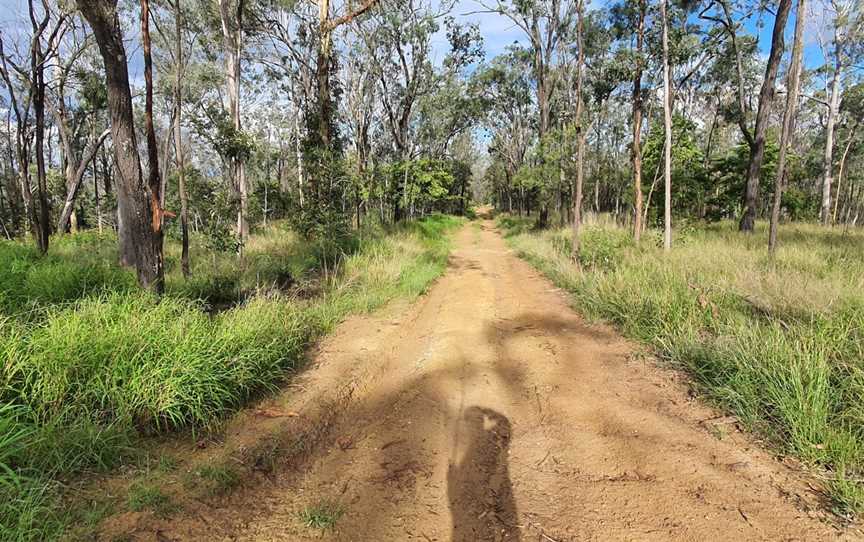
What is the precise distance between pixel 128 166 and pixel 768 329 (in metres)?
7.34

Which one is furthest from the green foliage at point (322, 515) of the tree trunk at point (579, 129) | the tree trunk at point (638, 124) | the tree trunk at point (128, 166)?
the tree trunk at point (638, 124)

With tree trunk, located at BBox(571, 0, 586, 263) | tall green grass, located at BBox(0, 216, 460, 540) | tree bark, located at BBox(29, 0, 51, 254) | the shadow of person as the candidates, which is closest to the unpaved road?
the shadow of person

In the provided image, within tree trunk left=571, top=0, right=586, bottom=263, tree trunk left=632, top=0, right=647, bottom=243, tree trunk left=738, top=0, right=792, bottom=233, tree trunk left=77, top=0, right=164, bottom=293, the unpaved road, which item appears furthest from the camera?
tree trunk left=738, top=0, right=792, bottom=233

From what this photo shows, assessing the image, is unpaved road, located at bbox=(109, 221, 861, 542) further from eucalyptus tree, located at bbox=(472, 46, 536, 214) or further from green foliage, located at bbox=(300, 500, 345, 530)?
eucalyptus tree, located at bbox=(472, 46, 536, 214)

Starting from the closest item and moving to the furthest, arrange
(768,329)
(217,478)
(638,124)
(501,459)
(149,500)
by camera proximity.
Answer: (149,500) → (217,478) → (501,459) → (768,329) → (638,124)

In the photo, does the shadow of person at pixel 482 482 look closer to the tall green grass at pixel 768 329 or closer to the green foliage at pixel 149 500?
the green foliage at pixel 149 500

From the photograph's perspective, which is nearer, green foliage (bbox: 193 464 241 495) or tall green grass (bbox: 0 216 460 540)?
tall green grass (bbox: 0 216 460 540)

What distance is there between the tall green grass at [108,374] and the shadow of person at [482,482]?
2000 mm

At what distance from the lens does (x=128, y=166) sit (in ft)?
15.5

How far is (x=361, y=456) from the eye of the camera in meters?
2.86

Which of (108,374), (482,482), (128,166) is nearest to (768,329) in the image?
(482,482)

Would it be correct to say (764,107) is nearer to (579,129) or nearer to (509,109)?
(579,129)

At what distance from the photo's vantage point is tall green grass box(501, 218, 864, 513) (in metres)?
2.62

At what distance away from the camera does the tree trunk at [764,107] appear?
10.6 m
